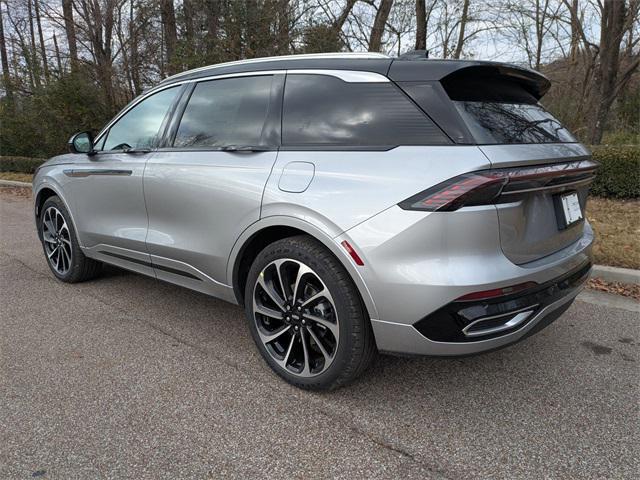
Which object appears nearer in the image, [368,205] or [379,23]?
[368,205]

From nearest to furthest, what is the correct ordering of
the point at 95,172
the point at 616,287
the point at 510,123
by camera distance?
the point at 510,123 → the point at 95,172 → the point at 616,287

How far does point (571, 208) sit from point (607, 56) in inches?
461

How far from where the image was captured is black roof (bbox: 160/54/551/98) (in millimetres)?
2232

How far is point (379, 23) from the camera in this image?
12938mm

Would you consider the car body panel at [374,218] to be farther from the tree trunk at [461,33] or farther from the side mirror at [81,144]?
the tree trunk at [461,33]

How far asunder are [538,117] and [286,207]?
1419 mm

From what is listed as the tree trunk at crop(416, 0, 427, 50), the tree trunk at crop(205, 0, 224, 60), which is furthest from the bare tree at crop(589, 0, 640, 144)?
the tree trunk at crop(205, 0, 224, 60)

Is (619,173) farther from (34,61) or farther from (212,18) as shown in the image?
(34,61)

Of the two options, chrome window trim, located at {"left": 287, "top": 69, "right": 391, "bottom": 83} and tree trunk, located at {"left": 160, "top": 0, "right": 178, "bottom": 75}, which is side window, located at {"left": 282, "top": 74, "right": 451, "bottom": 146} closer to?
chrome window trim, located at {"left": 287, "top": 69, "right": 391, "bottom": 83}

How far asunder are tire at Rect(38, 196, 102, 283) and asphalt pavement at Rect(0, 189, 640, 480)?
807 mm

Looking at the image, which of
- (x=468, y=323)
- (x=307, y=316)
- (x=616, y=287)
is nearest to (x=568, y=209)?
(x=468, y=323)

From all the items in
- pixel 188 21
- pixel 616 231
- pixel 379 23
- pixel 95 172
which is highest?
Result: pixel 188 21

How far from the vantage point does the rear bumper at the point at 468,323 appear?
203cm

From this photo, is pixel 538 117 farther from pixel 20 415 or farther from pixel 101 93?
pixel 101 93
